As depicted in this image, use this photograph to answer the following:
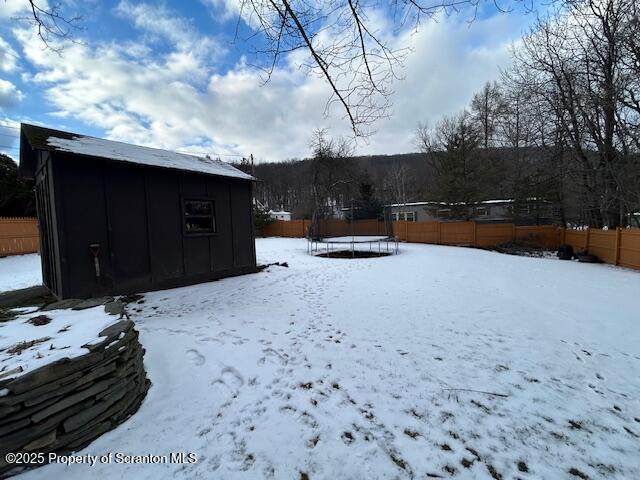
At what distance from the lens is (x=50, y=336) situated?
2.37 m

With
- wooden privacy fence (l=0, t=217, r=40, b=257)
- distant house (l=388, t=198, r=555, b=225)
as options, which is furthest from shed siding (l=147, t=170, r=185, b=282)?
distant house (l=388, t=198, r=555, b=225)

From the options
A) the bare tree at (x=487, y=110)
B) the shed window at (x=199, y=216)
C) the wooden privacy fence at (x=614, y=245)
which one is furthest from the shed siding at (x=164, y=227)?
the bare tree at (x=487, y=110)

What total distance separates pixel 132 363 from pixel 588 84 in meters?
16.7

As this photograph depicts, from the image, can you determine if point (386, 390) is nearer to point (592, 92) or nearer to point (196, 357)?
point (196, 357)

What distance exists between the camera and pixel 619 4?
10016 millimetres

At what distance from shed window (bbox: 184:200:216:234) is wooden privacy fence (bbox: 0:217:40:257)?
39.2 feet

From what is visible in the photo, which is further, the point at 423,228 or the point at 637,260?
the point at 423,228

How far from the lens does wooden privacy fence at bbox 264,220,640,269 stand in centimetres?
974

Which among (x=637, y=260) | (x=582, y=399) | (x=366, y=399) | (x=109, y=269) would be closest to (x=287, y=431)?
(x=366, y=399)

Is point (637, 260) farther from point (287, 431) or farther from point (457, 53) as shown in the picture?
point (287, 431)

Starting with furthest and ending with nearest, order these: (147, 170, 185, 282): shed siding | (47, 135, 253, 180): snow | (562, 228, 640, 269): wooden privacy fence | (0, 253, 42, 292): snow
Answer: (562, 228, 640, 269): wooden privacy fence
(0, 253, 42, 292): snow
(147, 170, 185, 282): shed siding
(47, 135, 253, 180): snow

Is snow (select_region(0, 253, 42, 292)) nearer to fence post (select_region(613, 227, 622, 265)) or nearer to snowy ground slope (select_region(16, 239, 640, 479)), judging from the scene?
snowy ground slope (select_region(16, 239, 640, 479))

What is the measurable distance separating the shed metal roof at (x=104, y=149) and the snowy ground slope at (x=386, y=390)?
3.08m

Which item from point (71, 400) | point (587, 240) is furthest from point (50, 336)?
point (587, 240)
